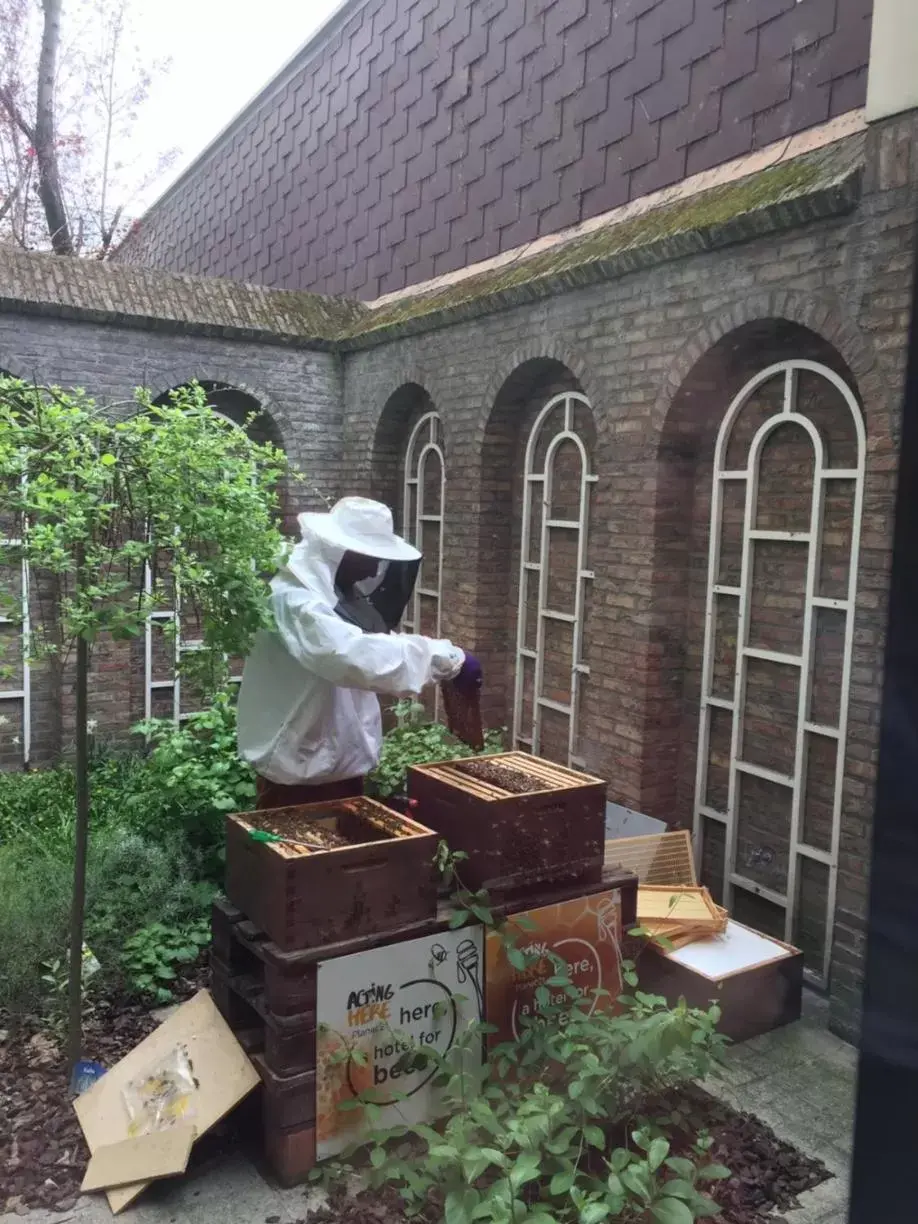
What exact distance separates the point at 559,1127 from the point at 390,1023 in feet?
2.23

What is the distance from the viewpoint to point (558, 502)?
6406 mm

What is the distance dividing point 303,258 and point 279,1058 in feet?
29.9

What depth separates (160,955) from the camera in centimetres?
444

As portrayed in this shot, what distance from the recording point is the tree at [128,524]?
315cm

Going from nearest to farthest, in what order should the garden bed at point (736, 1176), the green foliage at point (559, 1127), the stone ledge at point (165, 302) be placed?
1. the green foliage at point (559, 1127)
2. the garden bed at point (736, 1176)
3. the stone ledge at point (165, 302)

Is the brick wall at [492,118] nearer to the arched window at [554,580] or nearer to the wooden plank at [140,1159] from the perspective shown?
the arched window at [554,580]

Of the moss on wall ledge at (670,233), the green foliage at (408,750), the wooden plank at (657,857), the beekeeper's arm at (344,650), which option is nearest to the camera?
the beekeeper's arm at (344,650)

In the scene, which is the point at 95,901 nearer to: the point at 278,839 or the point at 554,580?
the point at 278,839

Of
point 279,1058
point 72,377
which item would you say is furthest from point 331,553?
point 72,377

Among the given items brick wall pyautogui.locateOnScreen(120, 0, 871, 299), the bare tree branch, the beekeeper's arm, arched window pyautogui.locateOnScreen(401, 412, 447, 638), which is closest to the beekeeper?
the beekeeper's arm

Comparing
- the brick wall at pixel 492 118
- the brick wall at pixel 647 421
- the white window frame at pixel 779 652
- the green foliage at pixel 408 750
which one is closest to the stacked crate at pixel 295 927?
the brick wall at pixel 647 421

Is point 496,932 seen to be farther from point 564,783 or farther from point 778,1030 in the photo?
point 778,1030

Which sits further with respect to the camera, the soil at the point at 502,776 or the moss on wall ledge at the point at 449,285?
the moss on wall ledge at the point at 449,285

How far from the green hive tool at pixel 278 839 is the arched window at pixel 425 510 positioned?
440 cm
